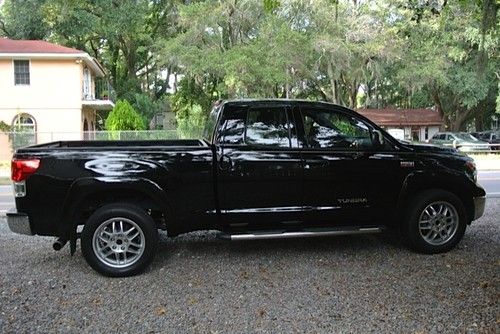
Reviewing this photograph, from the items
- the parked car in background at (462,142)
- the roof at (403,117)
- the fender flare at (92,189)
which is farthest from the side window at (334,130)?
the roof at (403,117)

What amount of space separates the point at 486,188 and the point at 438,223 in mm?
8369

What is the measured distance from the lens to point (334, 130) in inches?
246

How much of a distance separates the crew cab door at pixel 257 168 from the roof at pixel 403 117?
1463 inches

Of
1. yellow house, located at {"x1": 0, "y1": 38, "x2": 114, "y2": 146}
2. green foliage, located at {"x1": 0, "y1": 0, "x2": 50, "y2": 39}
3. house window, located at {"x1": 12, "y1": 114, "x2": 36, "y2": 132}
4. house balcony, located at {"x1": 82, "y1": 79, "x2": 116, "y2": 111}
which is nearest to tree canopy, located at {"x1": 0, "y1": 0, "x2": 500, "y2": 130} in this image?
green foliage, located at {"x1": 0, "y1": 0, "x2": 50, "y2": 39}

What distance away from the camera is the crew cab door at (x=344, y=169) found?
6047 millimetres

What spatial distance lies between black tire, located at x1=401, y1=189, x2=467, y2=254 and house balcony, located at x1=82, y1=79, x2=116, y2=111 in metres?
25.6

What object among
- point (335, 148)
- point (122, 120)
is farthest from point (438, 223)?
point (122, 120)

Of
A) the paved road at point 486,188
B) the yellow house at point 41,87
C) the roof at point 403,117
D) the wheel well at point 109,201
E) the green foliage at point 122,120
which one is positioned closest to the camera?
the wheel well at point 109,201

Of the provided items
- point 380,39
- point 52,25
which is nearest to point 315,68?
point 380,39

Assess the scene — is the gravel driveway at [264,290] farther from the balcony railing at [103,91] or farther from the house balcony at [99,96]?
the balcony railing at [103,91]

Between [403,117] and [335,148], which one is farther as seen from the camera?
[403,117]

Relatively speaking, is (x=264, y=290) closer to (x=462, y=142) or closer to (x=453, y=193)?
(x=453, y=193)

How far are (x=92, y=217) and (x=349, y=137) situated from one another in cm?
305

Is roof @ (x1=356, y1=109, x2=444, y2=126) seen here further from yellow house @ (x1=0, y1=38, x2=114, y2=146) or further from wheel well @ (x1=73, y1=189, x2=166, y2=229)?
wheel well @ (x1=73, y1=189, x2=166, y2=229)
